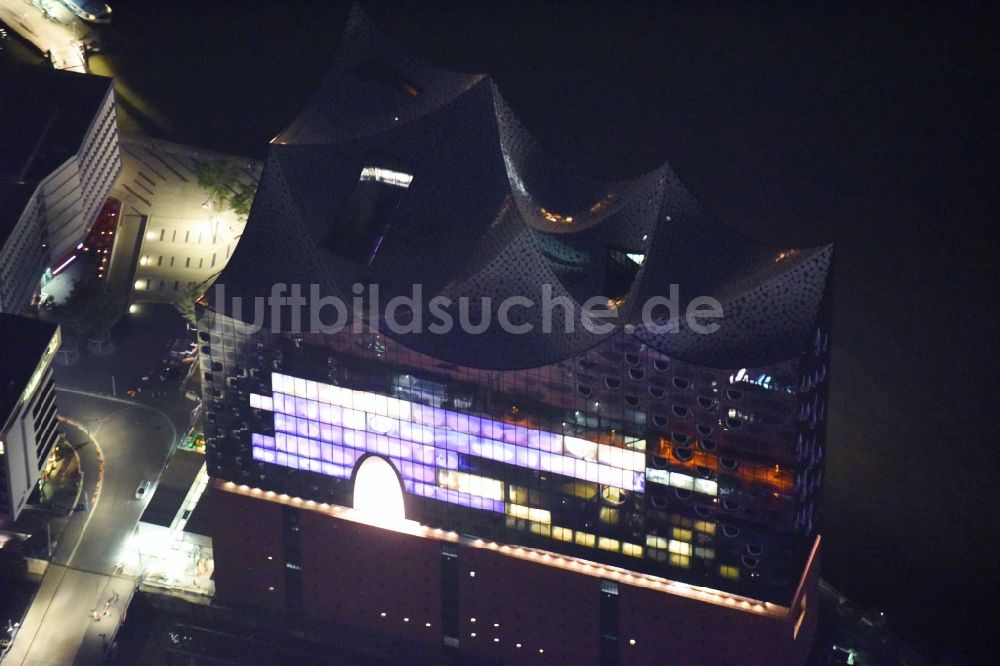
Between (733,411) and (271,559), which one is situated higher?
(733,411)

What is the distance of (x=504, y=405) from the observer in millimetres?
120938

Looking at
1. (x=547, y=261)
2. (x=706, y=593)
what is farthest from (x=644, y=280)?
(x=706, y=593)

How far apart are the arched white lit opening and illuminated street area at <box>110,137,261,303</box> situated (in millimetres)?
46151

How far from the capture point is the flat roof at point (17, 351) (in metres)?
135

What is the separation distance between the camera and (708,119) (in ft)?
602

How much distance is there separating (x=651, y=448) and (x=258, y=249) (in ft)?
105

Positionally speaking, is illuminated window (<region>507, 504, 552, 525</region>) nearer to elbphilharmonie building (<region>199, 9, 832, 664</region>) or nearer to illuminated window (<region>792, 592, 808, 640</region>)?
elbphilharmonie building (<region>199, 9, 832, 664</region>)

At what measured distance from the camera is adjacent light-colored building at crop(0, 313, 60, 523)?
13562cm

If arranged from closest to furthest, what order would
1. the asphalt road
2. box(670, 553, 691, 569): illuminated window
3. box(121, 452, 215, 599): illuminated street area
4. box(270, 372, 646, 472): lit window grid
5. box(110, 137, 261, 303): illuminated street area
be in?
1. box(270, 372, 646, 472): lit window grid
2. box(670, 553, 691, 569): illuminated window
3. the asphalt road
4. box(121, 452, 215, 599): illuminated street area
5. box(110, 137, 261, 303): illuminated street area

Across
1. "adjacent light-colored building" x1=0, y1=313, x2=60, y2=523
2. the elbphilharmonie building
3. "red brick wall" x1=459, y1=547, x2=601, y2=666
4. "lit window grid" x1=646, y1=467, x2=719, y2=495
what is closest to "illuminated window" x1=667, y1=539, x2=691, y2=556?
the elbphilharmonie building

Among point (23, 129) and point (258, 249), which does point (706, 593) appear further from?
point (23, 129)

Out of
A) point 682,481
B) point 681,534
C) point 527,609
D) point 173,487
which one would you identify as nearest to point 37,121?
point 173,487

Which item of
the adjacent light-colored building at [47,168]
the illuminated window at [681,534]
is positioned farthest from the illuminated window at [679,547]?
the adjacent light-colored building at [47,168]

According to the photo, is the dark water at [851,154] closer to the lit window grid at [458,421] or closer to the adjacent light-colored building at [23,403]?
the lit window grid at [458,421]
